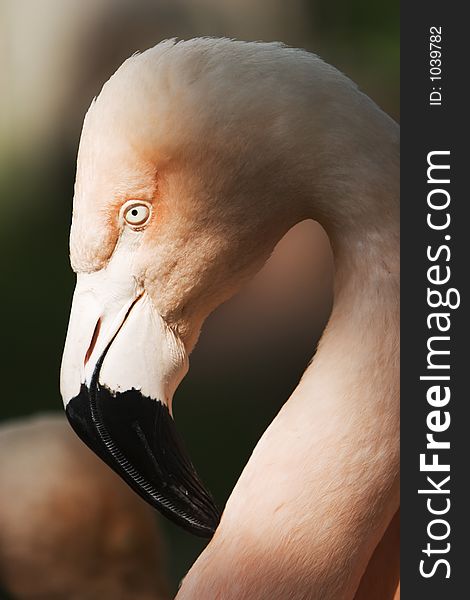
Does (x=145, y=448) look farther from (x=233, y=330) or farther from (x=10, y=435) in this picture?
(x=233, y=330)

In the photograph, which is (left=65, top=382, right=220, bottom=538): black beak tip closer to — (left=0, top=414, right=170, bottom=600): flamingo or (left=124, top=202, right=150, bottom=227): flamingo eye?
(left=124, top=202, right=150, bottom=227): flamingo eye

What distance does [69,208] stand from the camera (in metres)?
3.08

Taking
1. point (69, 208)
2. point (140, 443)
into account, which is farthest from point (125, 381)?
point (69, 208)

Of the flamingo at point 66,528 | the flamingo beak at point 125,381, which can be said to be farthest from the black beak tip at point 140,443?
the flamingo at point 66,528

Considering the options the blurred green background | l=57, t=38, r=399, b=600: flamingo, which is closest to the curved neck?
l=57, t=38, r=399, b=600: flamingo

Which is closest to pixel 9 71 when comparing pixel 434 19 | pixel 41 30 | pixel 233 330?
pixel 41 30

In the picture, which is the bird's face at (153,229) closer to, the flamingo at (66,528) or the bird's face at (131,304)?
the bird's face at (131,304)

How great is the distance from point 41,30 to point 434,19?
228 cm

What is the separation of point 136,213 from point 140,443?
0.19 m

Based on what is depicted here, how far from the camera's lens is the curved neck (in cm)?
81

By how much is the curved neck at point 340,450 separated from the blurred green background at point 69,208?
1756 millimetres

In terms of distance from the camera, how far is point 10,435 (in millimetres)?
1653

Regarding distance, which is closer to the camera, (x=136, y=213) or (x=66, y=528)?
(x=136, y=213)

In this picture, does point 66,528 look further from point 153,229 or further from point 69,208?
point 69,208
